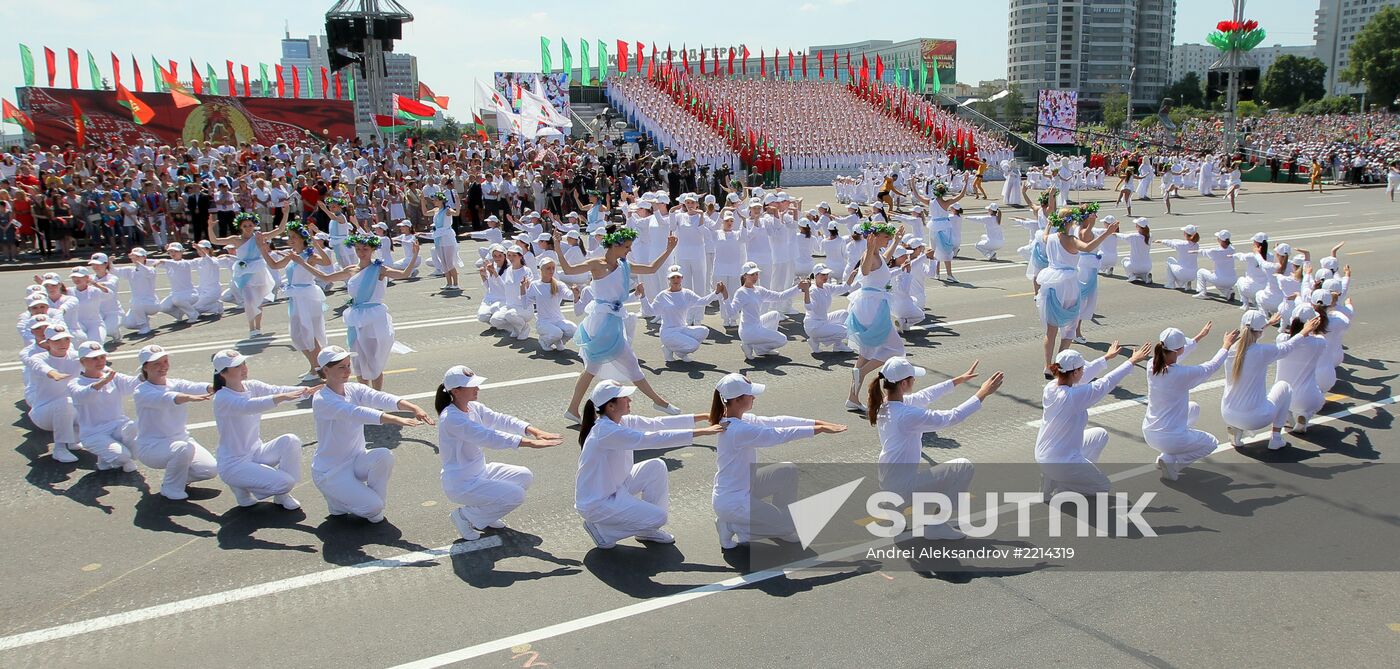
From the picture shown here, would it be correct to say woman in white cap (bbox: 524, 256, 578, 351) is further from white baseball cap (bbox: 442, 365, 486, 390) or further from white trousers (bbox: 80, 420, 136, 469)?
white baseball cap (bbox: 442, 365, 486, 390)

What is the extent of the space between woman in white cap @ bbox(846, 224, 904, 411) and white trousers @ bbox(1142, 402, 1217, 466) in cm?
270

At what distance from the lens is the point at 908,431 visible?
632 cm

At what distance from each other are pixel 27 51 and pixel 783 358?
40.6m

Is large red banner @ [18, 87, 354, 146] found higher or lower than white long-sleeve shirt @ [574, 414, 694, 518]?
higher

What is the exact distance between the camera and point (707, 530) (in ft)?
22.0

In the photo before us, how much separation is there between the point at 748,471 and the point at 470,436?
6.14 feet

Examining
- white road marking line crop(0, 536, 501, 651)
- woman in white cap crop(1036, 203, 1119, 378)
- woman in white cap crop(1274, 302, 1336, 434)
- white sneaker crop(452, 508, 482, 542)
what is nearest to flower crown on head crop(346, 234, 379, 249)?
white sneaker crop(452, 508, 482, 542)

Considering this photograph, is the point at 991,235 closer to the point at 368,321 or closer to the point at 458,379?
the point at 368,321

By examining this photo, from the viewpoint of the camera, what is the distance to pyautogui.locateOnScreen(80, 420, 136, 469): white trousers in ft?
26.3

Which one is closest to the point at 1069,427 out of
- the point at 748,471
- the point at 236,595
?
the point at 748,471

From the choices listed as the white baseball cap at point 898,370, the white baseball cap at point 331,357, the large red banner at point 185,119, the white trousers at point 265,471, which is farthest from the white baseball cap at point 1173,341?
the large red banner at point 185,119

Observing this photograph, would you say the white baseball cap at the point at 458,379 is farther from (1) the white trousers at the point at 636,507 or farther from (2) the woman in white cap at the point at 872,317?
(2) the woman in white cap at the point at 872,317

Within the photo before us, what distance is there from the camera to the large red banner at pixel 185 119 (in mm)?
32125

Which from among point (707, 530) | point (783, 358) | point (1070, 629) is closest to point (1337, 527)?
point (1070, 629)
